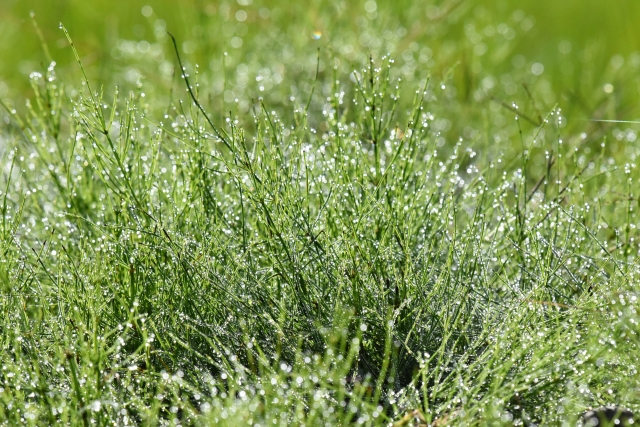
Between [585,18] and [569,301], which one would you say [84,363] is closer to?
[569,301]

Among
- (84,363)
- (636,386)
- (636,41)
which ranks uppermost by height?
(636,41)

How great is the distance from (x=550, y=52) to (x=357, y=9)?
114 centimetres

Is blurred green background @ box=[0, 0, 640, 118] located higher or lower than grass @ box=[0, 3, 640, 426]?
higher

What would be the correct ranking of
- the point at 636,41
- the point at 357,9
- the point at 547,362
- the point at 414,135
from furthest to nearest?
the point at 636,41, the point at 357,9, the point at 414,135, the point at 547,362

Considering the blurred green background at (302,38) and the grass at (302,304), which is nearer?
the grass at (302,304)

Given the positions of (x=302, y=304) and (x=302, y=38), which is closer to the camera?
(x=302, y=304)

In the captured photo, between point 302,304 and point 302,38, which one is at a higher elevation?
point 302,38

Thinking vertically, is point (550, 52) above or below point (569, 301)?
above

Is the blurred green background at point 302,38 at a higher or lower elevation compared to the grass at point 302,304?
higher

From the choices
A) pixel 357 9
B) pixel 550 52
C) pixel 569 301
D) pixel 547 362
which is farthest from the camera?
pixel 550 52

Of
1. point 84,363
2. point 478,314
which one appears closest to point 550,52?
point 478,314

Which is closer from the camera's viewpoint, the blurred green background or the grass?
the grass

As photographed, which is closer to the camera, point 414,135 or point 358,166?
point 358,166

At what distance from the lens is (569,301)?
1056 millimetres
